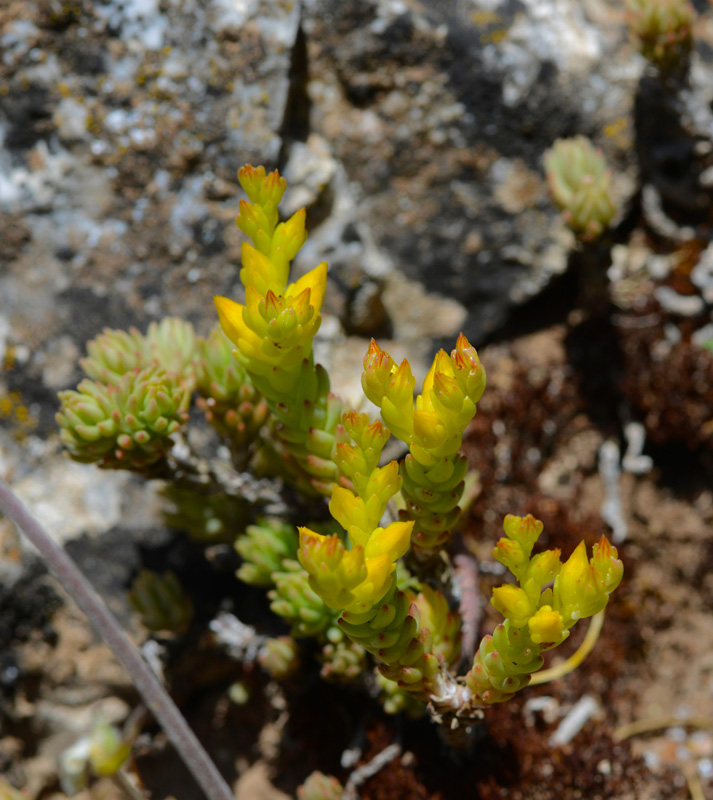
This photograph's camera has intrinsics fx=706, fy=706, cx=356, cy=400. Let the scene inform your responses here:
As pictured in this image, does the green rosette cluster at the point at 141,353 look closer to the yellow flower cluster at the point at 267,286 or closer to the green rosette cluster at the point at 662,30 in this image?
the yellow flower cluster at the point at 267,286

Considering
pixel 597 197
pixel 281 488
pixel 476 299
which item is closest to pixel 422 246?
pixel 476 299

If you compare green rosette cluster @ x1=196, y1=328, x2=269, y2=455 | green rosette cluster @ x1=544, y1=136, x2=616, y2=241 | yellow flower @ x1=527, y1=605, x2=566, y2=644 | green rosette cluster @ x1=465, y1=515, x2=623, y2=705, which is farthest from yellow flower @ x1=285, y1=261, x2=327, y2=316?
green rosette cluster @ x1=544, y1=136, x2=616, y2=241

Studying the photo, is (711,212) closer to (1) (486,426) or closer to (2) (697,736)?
(1) (486,426)

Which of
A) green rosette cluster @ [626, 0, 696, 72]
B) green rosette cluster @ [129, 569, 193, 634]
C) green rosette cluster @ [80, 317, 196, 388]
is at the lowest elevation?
green rosette cluster @ [129, 569, 193, 634]

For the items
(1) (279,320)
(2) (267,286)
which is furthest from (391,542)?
(2) (267,286)

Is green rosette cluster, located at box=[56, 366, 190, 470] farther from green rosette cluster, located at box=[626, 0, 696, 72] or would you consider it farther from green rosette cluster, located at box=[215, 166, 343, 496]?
green rosette cluster, located at box=[626, 0, 696, 72]
